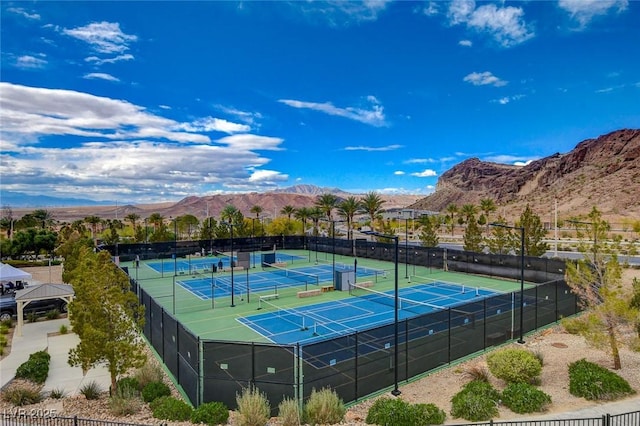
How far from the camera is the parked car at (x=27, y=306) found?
77.7 ft

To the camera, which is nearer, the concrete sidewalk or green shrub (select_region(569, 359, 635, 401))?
green shrub (select_region(569, 359, 635, 401))

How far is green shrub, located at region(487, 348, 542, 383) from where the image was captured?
1316 centimetres

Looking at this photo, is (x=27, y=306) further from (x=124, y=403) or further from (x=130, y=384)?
(x=124, y=403)

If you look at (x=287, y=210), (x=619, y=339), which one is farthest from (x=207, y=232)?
(x=619, y=339)

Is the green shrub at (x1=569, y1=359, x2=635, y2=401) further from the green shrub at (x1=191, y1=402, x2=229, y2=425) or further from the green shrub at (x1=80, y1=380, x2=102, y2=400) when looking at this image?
A: the green shrub at (x1=80, y1=380, x2=102, y2=400)

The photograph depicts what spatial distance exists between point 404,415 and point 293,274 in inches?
1112

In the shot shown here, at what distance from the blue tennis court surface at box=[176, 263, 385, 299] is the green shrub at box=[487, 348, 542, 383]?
17418 mm

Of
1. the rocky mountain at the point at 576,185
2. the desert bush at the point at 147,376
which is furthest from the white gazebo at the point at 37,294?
the rocky mountain at the point at 576,185

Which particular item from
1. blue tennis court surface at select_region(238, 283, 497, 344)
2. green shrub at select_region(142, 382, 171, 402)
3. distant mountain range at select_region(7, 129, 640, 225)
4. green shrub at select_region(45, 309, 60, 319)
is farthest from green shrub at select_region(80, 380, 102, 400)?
distant mountain range at select_region(7, 129, 640, 225)

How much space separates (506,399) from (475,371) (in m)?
2.09

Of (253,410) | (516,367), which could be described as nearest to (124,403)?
(253,410)

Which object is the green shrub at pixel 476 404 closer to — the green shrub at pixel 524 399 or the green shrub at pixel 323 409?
the green shrub at pixel 524 399

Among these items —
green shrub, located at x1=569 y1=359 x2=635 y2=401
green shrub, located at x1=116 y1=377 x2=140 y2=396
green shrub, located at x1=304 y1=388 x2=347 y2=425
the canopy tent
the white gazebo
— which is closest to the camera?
green shrub, located at x1=304 y1=388 x2=347 y2=425

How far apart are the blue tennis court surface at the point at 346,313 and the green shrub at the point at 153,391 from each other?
23.5 feet
